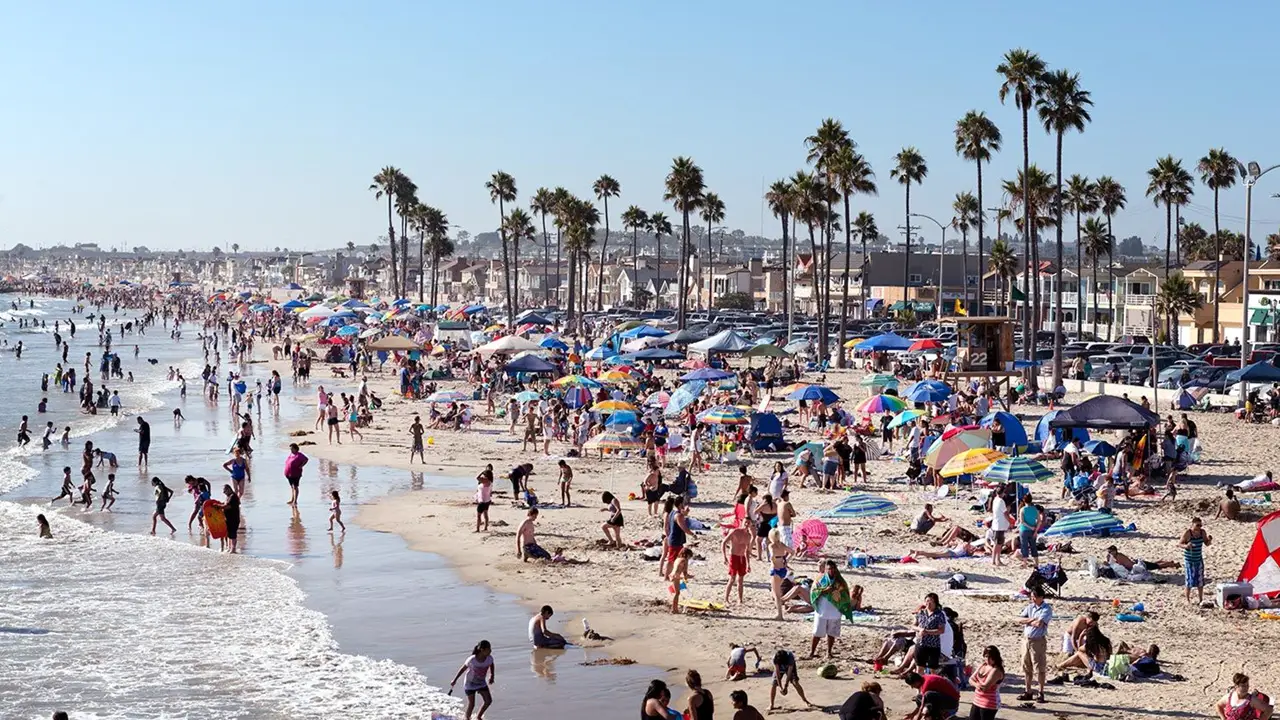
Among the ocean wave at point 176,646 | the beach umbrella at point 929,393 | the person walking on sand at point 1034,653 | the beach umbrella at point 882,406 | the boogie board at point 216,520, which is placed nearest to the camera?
the person walking on sand at point 1034,653

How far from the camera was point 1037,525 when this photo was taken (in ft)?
68.3

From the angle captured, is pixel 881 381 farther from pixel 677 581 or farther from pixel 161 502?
pixel 677 581

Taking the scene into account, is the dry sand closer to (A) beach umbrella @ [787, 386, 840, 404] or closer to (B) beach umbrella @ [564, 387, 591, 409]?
(A) beach umbrella @ [787, 386, 840, 404]

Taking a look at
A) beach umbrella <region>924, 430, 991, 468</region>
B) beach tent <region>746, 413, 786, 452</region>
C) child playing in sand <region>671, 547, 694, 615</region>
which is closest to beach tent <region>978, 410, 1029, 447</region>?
beach umbrella <region>924, 430, 991, 468</region>

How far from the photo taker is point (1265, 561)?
16.6 m

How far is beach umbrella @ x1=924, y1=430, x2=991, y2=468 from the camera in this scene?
24.4m

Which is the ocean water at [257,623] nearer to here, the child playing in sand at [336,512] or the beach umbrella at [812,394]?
the child playing in sand at [336,512]

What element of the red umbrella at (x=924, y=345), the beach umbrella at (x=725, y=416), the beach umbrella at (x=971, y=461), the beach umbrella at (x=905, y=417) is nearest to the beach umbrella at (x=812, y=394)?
the beach umbrella at (x=725, y=416)

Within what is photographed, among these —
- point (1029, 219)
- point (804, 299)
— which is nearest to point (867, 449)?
point (1029, 219)

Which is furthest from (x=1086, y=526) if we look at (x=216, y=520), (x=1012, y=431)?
(x=216, y=520)

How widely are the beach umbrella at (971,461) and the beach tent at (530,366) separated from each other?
68.7 feet

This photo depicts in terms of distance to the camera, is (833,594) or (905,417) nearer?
(833,594)

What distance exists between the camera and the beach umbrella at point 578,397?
121 ft

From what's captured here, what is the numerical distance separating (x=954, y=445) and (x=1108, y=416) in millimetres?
3290
